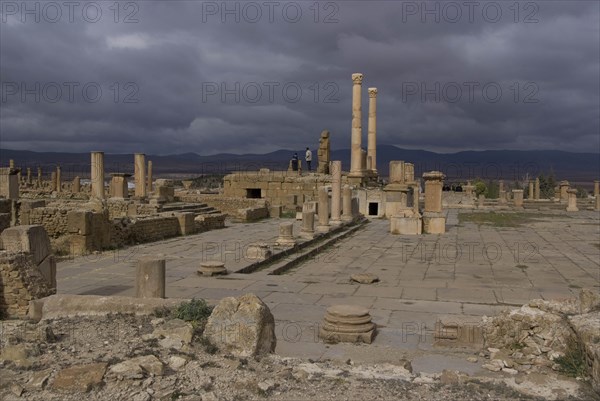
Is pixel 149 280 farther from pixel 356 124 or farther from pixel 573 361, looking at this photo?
pixel 356 124

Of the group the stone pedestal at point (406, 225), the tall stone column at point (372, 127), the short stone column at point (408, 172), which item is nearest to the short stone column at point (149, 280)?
the stone pedestal at point (406, 225)

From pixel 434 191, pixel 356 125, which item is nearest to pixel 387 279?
pixel 434 191

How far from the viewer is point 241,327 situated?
555 centimetres

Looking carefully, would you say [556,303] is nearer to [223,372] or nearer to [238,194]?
[223,372]

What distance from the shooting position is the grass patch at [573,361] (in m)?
5.12

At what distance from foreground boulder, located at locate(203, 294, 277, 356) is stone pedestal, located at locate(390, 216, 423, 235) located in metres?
14.9

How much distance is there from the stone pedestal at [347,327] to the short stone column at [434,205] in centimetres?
1434

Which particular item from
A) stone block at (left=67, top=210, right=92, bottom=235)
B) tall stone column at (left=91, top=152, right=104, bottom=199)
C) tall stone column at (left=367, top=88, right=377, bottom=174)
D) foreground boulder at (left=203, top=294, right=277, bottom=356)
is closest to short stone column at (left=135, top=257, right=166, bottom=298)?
foreground boulder at (left=203, top=294, right=277, bottom=356)

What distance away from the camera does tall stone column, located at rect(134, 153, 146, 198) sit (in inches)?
1016

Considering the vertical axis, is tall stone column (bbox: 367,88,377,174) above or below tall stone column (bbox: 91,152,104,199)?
above

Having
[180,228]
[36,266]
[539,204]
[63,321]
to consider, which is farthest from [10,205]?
[539,204]

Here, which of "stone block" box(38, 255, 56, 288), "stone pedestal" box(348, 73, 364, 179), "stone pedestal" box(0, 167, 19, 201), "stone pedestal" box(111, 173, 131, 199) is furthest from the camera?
"stone pedestal" box(348, 73, 364, 179)

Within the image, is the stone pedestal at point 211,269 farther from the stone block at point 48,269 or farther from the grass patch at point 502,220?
the grass patch at point 502,220

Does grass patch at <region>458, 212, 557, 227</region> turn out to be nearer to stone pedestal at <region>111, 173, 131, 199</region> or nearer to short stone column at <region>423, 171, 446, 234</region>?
short stone column at <region>423, 171, 446, 234</region>
